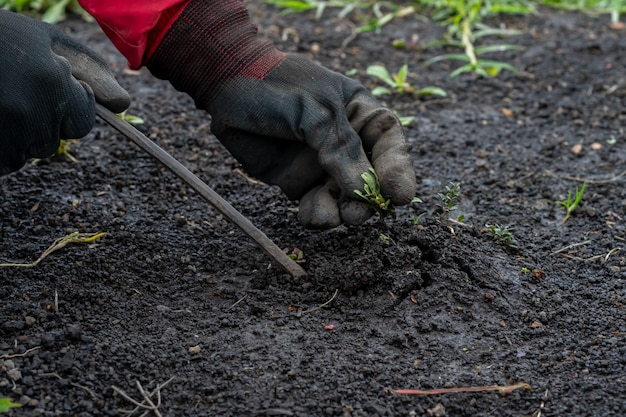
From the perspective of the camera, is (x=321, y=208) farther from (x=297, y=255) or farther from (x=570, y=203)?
(x=570, y=203)

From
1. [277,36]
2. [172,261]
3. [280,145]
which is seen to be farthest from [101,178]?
[277,36]

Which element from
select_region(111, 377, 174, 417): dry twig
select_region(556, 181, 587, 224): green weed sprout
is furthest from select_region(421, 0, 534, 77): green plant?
select_region(111, 377, 174, 417): dry twig

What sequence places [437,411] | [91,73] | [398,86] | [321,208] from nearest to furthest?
[437,411] → [91,73] → [321,208] → [398,86]

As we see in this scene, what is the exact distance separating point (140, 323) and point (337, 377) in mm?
589

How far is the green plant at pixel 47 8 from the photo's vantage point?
424 centimetres

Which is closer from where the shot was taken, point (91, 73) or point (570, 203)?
point (91, 73)

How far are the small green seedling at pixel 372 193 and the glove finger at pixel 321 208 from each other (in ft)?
0.38

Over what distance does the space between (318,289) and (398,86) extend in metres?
1.57

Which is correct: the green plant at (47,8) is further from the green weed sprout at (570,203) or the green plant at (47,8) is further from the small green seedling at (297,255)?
the green weed sprout at (570,203)

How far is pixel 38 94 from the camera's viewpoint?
7.13 ft

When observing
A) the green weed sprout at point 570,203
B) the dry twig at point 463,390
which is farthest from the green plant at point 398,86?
the dry twig at point 463,390

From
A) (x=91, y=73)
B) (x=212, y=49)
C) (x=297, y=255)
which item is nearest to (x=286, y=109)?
(x=212, y=49)

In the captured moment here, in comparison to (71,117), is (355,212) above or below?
below

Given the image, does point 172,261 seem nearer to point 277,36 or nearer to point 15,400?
point 15,400
